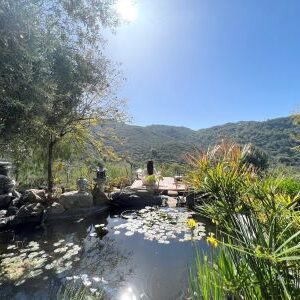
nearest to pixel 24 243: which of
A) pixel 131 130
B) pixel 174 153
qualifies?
pixel 174 153

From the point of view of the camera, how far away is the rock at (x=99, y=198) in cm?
1138

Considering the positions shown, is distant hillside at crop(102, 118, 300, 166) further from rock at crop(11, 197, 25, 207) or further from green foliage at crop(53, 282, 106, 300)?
green foliage at crop(53, 282, 106, 300)

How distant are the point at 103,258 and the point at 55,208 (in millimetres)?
4182

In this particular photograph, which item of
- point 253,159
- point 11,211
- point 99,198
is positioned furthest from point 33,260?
point 253,159

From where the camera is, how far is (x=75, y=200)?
1061 cm

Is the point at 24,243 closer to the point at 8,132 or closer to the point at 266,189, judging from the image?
the point at 8,132

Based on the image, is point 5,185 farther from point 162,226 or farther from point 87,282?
point 87,282

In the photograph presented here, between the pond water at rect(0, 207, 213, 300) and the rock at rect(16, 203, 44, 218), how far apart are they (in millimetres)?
548

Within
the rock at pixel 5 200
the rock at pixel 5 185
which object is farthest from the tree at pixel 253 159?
the rock at pixel 5 185

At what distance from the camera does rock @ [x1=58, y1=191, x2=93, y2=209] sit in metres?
10.5

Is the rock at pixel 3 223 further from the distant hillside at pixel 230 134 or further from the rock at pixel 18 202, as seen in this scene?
the distant hillside at pixel 230 134

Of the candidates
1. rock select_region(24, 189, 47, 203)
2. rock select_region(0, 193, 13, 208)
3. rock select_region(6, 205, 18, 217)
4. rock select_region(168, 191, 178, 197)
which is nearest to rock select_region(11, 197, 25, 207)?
rock select_region(24, 189, 47, 203)

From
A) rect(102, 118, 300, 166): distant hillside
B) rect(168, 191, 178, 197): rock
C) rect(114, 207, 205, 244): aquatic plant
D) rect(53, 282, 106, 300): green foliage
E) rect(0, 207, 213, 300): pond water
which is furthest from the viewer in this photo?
rect(102, 118, 300, 166): distant hillside

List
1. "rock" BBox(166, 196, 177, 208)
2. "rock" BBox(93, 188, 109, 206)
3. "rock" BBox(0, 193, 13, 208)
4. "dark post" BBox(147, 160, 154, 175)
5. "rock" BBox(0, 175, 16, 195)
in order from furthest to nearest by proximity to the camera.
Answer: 1. "dark post" BBox(147, 160, 154, 175)
2. "rock" BBox(166, 196, 177, 208)
3. "rock" BBox(93, 188, 109, 206)
4. "rock" BBox(0, 175, 16, 195)
5. "rock" BBox(0, 193, 13, 208)
